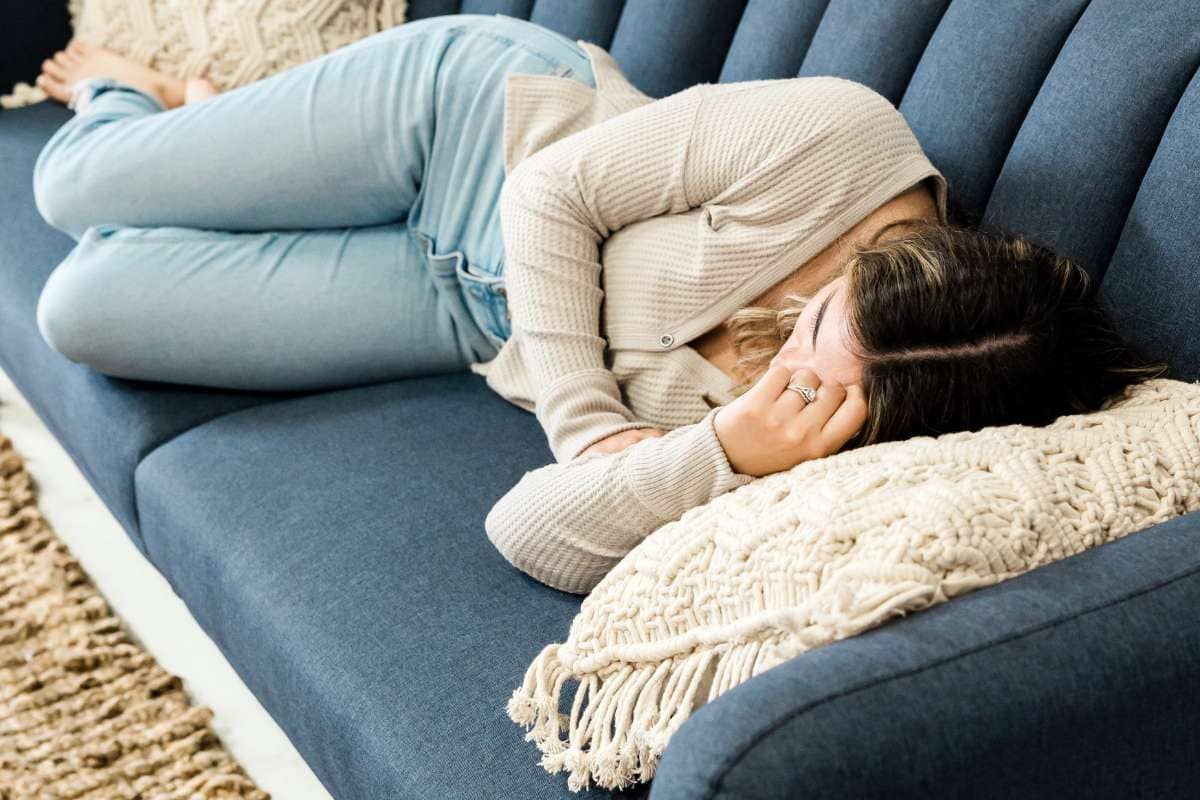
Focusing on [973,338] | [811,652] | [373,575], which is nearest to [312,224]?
[373,575]

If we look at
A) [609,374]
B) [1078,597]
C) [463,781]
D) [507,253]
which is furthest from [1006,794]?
[507,253]

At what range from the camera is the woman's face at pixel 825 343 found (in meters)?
1.03

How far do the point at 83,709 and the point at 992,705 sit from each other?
45.5 inches

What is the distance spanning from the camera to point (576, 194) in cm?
125

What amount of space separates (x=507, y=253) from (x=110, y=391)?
549 millimetres

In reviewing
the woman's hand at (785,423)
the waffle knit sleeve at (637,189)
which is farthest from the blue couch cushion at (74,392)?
the woman's hand at (785,423)

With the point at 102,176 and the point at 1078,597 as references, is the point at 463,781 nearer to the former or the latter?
the point at 1078,597

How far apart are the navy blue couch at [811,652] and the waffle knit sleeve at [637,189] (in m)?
0.14

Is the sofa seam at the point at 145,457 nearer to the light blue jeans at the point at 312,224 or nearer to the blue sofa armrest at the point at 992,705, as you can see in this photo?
the light blue jeans at the point at 312,224

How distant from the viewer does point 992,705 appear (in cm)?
69

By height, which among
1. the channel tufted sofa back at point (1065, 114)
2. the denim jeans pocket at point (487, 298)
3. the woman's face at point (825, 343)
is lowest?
the denim jeans pocket at point (487, 298)

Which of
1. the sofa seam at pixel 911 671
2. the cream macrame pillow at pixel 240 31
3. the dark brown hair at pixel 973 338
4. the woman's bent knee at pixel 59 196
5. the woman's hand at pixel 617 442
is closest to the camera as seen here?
the sofa seam at pixel 911 671

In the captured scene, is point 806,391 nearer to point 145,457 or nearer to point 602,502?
point 602,502

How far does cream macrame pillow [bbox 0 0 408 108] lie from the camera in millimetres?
1898
